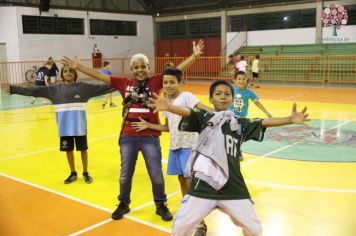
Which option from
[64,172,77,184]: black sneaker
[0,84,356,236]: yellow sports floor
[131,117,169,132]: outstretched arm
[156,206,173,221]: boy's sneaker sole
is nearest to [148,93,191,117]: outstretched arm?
[131,117,169,132]: outstretched arm

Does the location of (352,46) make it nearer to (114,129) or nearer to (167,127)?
(114,129)

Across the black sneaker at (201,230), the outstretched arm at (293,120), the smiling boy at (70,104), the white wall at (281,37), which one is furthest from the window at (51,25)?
the outstretched arm at (293,120)

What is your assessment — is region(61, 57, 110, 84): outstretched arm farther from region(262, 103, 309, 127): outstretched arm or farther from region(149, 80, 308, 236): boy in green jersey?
region(262, 103, 309, 127): outstretched arm

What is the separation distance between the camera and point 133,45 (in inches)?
1372

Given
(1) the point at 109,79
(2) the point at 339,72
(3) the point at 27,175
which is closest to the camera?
(1) the point at 109,79

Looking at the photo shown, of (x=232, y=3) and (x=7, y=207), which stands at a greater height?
(x=232, y=3)

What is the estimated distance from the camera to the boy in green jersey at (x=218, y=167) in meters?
3.19

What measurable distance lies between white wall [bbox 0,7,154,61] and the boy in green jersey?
2619 cm

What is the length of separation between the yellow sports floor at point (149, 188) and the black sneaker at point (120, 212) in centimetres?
8

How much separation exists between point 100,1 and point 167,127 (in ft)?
97.7

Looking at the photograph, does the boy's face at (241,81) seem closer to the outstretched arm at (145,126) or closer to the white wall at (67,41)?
the outstretched arm at (145,126)

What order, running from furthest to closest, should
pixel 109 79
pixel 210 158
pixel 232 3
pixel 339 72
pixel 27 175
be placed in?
1. pixel 232 3
2. pixel 339 72
3. pixel 27 175
4. pixel 109 79
5. pixel 210 158

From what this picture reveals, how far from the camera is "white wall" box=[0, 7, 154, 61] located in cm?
2662

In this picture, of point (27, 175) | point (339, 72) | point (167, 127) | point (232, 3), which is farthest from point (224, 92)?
point (232, 3)
